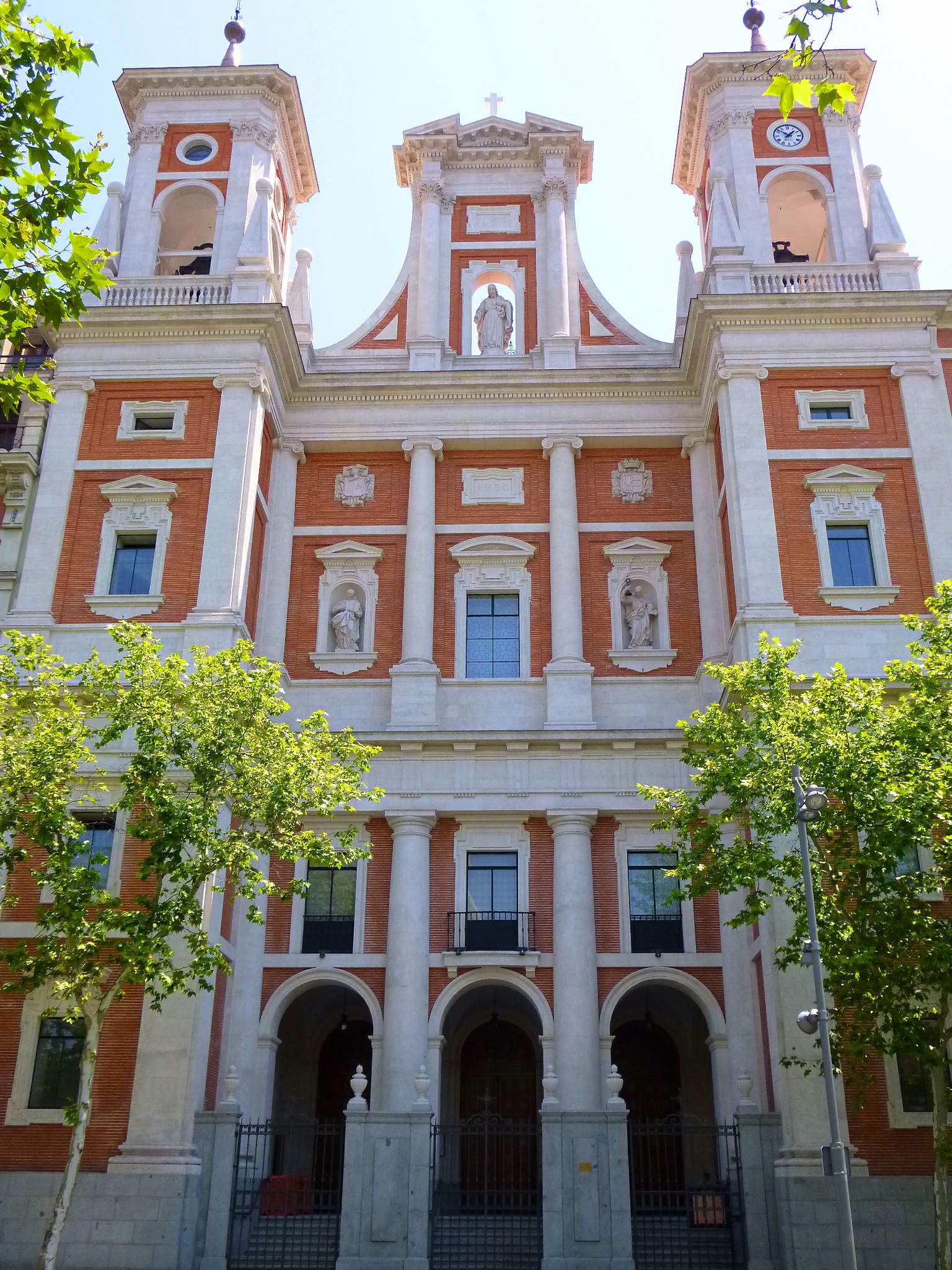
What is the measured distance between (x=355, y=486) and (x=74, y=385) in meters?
6.75

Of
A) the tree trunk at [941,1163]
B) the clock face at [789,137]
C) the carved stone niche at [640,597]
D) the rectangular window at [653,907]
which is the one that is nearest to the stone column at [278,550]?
the carved stone niche at [640,597]

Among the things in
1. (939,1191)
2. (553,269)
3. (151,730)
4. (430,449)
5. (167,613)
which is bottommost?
(939,1191)

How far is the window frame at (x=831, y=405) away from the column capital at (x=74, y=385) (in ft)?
51.9

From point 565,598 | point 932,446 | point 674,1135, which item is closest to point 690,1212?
point 674,1135

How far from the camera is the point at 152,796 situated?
62.6 ft

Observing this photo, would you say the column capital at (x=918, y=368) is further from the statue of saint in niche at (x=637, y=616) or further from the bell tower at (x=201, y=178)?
the bell tower at (x=201, y=178)

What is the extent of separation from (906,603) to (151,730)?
15354mm

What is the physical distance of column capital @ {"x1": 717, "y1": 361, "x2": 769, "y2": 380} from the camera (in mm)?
28562

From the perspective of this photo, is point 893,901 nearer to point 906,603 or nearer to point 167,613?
point 906,603

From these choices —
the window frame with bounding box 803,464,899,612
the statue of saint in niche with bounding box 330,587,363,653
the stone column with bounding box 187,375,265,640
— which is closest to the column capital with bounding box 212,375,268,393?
the stone column with bounding box 187,375,265,640

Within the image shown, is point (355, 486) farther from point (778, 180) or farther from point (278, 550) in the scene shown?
point (778, 180)

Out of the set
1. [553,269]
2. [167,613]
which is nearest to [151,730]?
[167,613]

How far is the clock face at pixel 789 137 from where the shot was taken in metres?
32.8

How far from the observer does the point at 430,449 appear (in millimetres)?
30609
